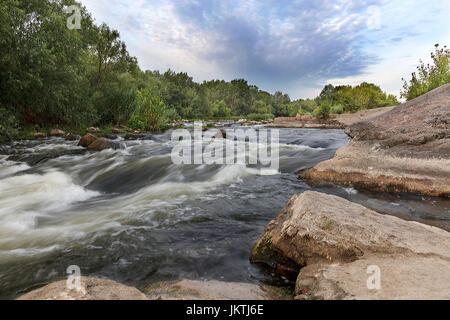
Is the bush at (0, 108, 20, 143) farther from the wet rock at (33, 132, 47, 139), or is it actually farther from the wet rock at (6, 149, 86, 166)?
the wet rock at (6, 149, 86, 166)

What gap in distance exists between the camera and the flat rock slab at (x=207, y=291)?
2.04m

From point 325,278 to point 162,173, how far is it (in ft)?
24.0

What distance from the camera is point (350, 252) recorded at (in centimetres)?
246

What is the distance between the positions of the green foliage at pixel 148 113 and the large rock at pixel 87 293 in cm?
2162

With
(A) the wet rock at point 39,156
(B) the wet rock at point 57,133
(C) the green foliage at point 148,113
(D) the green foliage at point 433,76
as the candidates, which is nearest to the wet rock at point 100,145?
(A) the wet rock at point 39,156

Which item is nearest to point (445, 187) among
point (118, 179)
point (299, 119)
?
point (118, 179)

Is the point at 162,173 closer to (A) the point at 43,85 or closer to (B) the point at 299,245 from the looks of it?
(B) the point at 299,245

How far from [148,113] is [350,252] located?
73.7 feet

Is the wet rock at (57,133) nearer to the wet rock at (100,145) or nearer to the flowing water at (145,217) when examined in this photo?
the wet rock at (100,145)

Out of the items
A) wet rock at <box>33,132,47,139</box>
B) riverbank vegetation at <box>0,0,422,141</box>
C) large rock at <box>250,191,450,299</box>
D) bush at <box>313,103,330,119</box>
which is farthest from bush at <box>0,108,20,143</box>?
bush at <box>313,103,330,119</box>

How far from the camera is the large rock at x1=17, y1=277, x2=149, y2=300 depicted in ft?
5.38

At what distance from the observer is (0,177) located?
8.09m

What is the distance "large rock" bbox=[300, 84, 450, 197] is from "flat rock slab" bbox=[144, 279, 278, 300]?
4687mm

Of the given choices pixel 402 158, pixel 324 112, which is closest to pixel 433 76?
pixel 324 112
